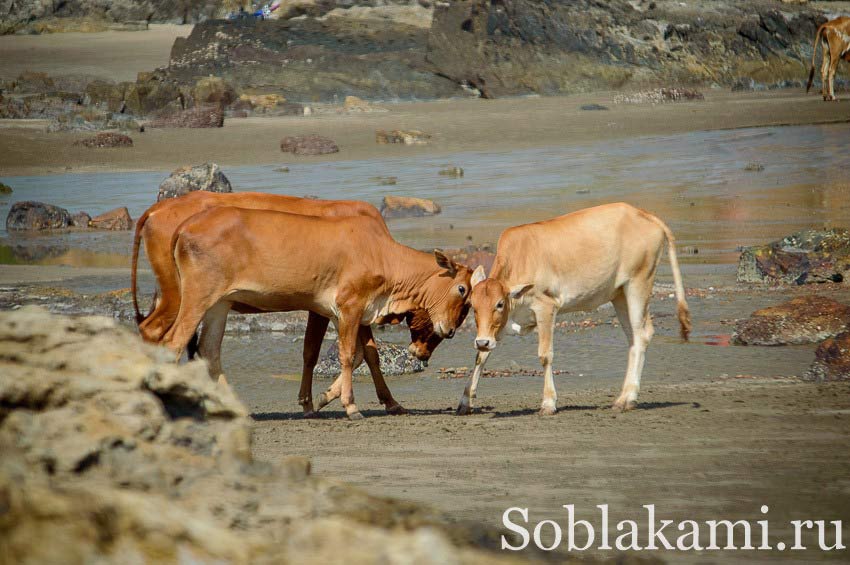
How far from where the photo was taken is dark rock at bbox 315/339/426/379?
12469 mm

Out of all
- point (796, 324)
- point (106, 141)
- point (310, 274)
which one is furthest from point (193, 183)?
point (796, 324)

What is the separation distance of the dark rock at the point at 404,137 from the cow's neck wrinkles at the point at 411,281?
21.4 m

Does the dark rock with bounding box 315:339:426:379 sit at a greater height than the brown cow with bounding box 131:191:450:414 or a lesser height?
lesser

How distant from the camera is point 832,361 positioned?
10.5 metres

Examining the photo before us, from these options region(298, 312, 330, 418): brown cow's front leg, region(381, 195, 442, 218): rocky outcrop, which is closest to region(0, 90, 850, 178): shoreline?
region(381, 195, 442, 218): rocky outcrop

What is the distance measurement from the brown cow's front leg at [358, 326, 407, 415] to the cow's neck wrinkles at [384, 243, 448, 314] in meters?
0.52

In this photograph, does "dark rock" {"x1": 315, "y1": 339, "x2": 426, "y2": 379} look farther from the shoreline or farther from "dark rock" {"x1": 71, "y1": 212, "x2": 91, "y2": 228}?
the shoreline

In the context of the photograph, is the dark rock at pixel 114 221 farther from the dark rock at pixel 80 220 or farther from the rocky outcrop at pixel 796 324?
the rocky outcrop at pixel 796 324

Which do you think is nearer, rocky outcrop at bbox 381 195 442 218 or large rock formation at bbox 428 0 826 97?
rocky outcrop at bbox 381 195 442 218

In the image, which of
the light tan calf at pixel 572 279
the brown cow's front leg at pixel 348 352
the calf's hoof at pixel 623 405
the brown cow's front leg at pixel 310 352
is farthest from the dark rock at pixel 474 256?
the calf's hoof at pixel 623 405

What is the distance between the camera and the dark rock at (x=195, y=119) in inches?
1443

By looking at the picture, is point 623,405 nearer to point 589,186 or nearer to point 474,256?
point 474,256

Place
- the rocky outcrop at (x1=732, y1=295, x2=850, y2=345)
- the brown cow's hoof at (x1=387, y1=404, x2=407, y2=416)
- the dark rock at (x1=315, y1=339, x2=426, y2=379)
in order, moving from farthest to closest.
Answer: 1. the dark rock at (x1=315, y1=339, x2=426, y2=379)
2. the rocky outcrop at (x1=732, y1=295, x2=850, y2=345)
3. the brown cow's hoof at (x1=387, y1=404, x2=407, y2=416)

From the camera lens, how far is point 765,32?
50.4 metres
